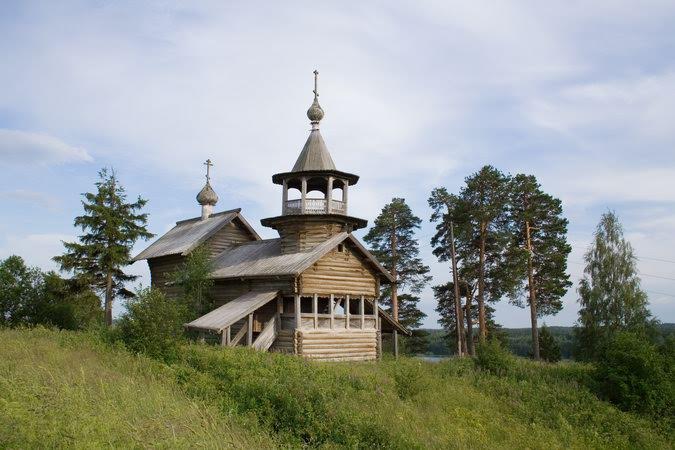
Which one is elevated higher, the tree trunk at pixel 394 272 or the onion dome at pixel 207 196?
the onion dome at pixel 207 196

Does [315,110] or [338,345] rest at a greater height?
[315,110]

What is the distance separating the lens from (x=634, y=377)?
56.1ft

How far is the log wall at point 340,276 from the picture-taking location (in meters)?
22.0

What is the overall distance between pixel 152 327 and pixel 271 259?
966 centimetres

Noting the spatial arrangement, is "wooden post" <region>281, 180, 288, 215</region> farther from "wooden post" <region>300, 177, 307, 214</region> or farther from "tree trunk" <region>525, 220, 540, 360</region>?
"tree trunk" <region>525, 220, 540, 360</region>

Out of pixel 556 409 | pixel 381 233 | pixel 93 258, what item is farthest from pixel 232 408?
pixel 381 233

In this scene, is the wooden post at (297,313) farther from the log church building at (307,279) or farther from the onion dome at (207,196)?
the onion dome at (207,196)

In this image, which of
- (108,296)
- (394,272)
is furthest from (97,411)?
(394,272)

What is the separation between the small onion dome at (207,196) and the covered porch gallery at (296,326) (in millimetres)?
12415

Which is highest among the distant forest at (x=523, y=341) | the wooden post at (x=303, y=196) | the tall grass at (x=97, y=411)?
the wooden post at (x=303, y=196)

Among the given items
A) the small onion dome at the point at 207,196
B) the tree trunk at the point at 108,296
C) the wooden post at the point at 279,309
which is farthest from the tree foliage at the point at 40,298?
the wooden post at the point at 279,309

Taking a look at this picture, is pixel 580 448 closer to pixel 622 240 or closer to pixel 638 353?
pixel 638 353

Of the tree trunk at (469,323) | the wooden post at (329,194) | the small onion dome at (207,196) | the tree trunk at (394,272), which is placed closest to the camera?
the wooden post at (329,194)

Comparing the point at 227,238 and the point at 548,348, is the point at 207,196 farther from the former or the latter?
the point at 548,348
